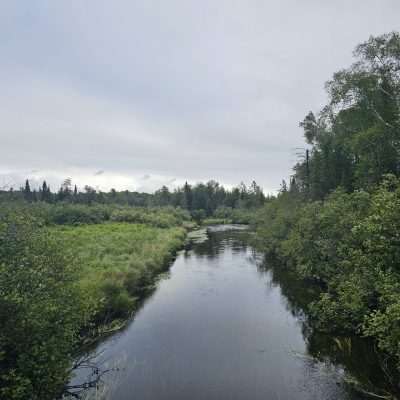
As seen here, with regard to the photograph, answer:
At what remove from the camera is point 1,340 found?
7.79 metres

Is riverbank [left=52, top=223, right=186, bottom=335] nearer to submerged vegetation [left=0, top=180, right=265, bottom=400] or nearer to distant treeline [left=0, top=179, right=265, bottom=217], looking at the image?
submerged vegetation [left=0, top=180, right=265, bottom=400]

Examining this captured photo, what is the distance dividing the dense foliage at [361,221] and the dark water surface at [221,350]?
6.48ft

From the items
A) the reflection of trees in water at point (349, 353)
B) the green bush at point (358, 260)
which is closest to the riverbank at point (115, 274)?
the green bush at point (358, 260)

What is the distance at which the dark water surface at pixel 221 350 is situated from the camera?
11.2 meters

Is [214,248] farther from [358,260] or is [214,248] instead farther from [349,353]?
[358,260]

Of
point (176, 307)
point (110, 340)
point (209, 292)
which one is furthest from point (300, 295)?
point (110, 340)

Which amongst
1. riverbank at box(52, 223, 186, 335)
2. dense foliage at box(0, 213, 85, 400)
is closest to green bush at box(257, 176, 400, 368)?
dense foliage at box(0, 213, 85, 400)

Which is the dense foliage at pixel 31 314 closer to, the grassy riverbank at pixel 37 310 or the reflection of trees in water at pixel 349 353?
the grassy riverbank at pixel 37 310

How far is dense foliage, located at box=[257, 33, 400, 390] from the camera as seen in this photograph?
10.3 m

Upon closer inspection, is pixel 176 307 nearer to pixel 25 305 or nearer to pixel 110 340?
pixel 110 340

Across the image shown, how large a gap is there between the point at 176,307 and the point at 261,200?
3493 inches

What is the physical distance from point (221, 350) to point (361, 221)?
8.80m

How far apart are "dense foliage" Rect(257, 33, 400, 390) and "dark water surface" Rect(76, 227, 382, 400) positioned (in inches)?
77.8

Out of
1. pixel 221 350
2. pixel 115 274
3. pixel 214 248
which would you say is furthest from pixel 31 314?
pixel 214 248
